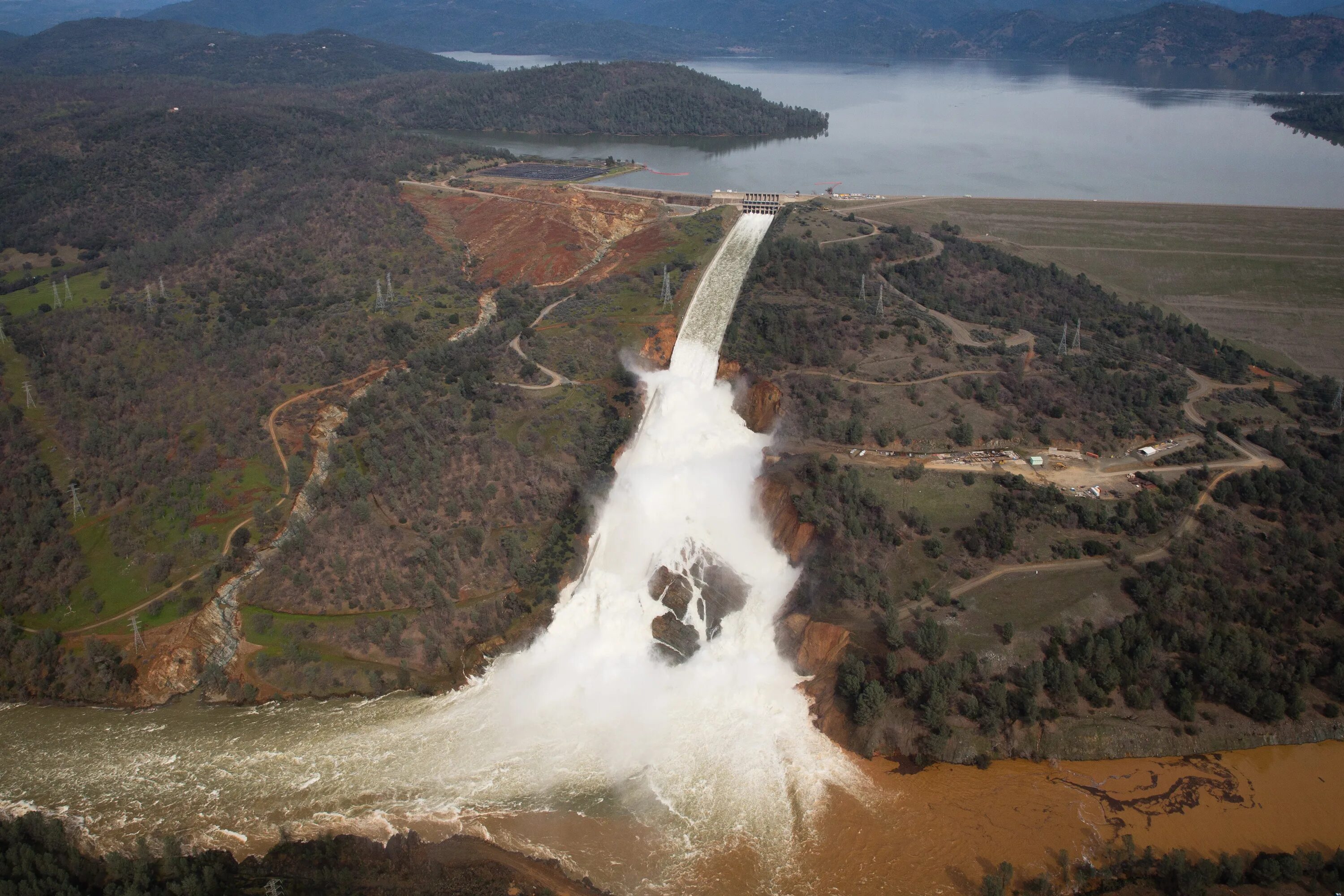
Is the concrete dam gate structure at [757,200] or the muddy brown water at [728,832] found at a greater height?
the concrete dam gate structure at [757,200]

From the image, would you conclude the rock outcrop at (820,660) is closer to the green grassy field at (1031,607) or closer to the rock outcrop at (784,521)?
the rock outcrop at (784,521)

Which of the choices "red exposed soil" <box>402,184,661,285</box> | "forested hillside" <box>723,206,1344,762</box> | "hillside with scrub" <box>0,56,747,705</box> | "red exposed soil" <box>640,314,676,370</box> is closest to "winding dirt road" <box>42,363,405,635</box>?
"hillside with scrub" <box>0,56,747,705</box>

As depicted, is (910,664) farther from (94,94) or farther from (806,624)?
(94,94)

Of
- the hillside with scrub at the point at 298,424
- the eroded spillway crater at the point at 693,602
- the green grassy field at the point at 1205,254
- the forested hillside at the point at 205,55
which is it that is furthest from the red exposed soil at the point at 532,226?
the forested hillside at the point at 205,55

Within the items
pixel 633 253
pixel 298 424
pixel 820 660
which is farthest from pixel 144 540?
pixel 633 253

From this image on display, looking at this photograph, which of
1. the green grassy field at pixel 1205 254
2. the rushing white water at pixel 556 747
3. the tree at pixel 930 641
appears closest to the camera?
the rushing white water at pixel 556 747

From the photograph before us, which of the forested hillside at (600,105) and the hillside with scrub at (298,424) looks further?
the forested hillside at (600,105)

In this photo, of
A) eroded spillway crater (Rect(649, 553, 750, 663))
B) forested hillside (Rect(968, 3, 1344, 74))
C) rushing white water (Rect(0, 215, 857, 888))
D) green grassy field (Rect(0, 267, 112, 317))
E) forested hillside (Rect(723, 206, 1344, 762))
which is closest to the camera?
rushing white water (Rect(0, 215, 857, 888))

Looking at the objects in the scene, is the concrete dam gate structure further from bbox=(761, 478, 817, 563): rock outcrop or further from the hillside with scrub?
bbox=(761, 478, 817, 563): rock outcrop
